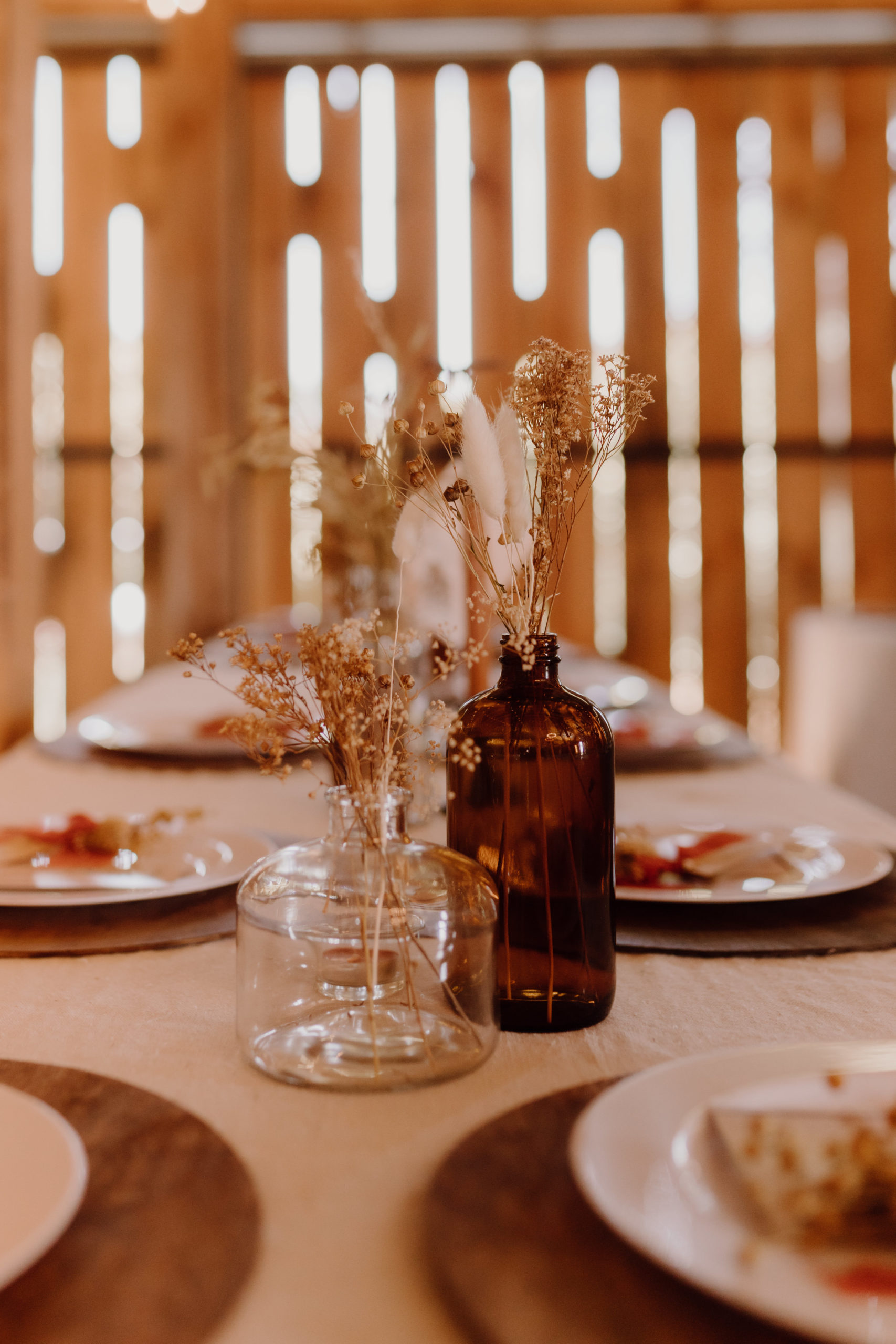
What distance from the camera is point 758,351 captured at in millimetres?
4547

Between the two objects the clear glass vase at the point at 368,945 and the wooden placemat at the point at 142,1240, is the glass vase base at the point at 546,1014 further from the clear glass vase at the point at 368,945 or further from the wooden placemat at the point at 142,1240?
the wooden placemat at the point at 142,1240

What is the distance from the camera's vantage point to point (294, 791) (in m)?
1.39

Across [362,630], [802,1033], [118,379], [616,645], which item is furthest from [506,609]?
[118,379]

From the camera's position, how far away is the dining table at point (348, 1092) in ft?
1.31

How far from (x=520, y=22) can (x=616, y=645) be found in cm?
249

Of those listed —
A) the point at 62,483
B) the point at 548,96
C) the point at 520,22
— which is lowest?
the point at 62,483

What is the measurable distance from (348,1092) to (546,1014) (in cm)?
14

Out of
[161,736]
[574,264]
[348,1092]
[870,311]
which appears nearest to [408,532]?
[348,1092]

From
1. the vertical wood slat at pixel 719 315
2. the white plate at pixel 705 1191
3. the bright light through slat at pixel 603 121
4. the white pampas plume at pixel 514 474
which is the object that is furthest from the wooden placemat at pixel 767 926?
the bright light through slat at pixel 603 121

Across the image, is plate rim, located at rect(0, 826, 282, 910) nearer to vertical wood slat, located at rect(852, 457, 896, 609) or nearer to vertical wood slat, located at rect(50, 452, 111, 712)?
vertical wood slat, located at rect(50, 452, 111, 712)

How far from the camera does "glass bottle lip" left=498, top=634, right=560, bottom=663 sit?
0.65 metres

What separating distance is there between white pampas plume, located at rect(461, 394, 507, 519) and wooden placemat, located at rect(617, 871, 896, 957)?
360 millimetres

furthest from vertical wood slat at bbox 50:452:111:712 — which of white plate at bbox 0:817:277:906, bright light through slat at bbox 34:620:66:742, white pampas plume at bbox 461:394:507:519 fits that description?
white pampas plume at bbox 461:394:507:519

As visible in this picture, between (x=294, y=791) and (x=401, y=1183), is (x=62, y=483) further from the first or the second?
(x=401, y=1183)
